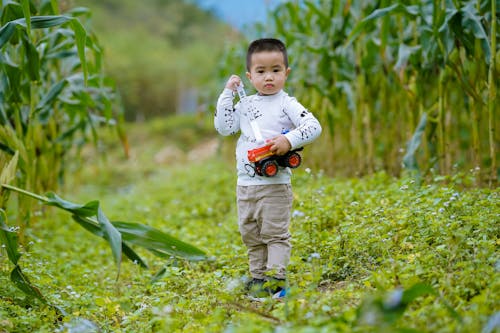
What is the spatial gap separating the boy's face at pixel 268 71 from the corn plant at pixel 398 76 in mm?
1327

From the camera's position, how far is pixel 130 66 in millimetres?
20625

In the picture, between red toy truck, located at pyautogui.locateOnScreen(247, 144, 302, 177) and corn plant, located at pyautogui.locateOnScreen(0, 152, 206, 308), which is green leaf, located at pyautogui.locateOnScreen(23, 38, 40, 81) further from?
red toy truck, located at pyautogui.locateOnScreen(247, 144, 302, 177)

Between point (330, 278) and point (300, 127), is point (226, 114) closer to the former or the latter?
point (300, 127)

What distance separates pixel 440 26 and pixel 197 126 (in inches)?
516

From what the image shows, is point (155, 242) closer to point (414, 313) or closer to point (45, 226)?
Result: point (414, 313)

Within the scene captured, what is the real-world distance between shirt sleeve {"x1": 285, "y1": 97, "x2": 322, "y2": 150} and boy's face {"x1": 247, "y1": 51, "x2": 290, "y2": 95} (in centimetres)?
12

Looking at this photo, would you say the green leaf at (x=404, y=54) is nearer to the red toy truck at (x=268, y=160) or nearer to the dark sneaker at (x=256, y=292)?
the red toy truck at (x=268, y=160)

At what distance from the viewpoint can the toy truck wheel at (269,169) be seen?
266 cm

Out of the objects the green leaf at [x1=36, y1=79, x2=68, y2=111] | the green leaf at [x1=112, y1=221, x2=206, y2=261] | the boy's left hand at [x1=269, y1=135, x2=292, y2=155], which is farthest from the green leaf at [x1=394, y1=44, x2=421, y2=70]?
the green leaf at [x1=36, y1=79, x2=68, y2=111]

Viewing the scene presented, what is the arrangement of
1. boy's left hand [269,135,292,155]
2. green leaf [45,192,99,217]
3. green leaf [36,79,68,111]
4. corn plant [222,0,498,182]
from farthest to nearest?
green leaf [36,79,68,111], corn plant [222,0,498,182], green leaf [45,192,99,217], boy's left hand [269,135,292,155]

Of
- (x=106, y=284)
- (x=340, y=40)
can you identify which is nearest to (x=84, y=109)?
(x=106, y=284)

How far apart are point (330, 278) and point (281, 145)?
0.70 m

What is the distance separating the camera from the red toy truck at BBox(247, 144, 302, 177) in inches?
104

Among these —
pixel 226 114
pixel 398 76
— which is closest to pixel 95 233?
pixel 226 114
